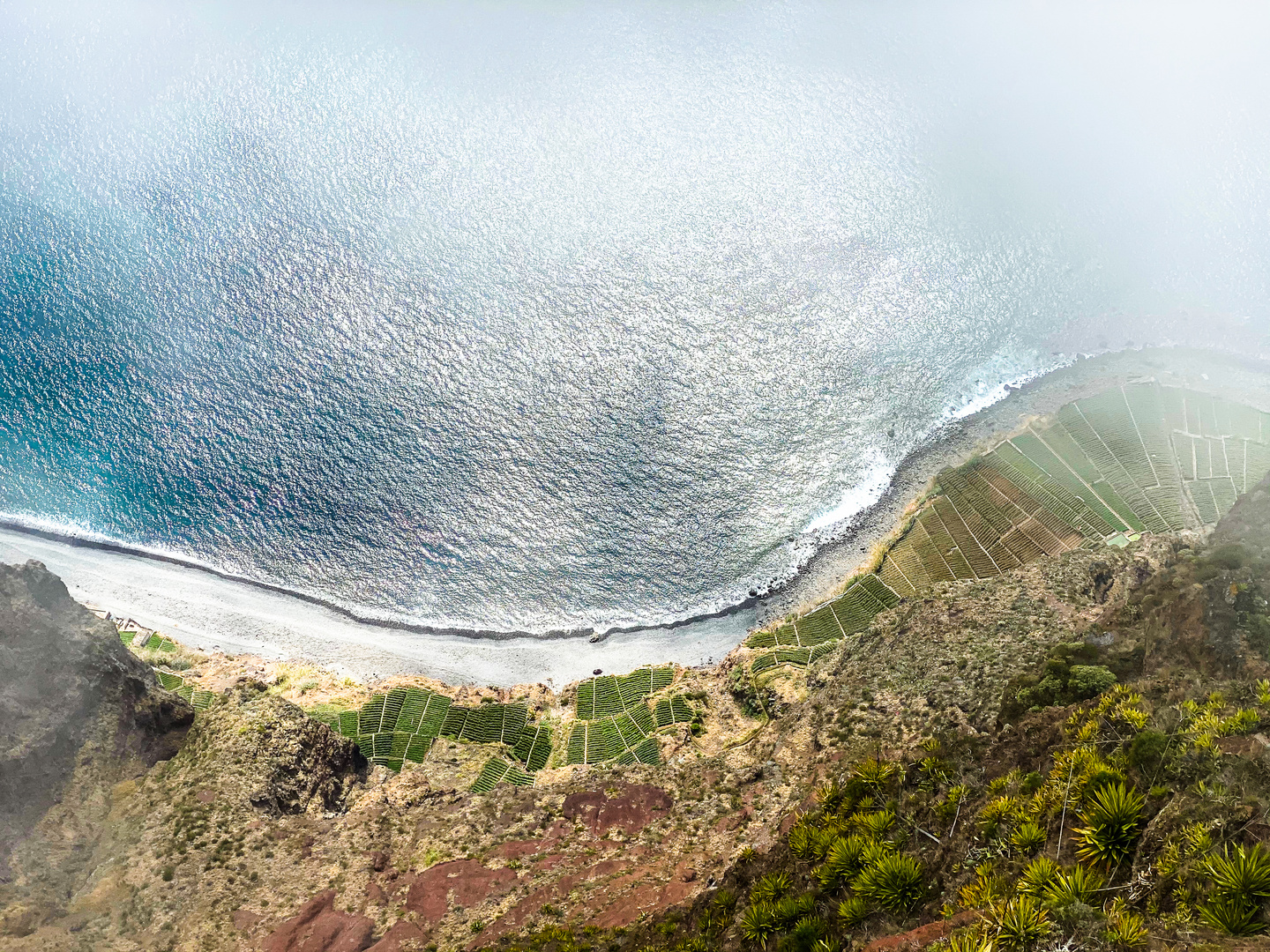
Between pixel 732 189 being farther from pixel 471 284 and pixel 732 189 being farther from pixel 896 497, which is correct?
pixel 896 497

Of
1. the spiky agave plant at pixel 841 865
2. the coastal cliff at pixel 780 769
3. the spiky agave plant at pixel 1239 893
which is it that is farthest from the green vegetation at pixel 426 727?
the spiky agave plant at pixel 1239 893

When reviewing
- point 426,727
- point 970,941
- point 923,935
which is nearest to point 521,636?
point 426,727

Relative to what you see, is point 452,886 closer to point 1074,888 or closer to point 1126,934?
point 1074,888

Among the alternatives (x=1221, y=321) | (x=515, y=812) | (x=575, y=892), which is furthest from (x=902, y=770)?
(x=1221, y=321)

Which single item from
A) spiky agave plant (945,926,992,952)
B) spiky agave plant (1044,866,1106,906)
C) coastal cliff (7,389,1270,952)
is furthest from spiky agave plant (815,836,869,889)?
spiky agave plant (1044,866,1106,906)

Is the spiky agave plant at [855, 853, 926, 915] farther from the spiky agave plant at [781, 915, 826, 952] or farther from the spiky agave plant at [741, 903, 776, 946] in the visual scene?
the spiky agave plant at [741, 903, 776, 946]

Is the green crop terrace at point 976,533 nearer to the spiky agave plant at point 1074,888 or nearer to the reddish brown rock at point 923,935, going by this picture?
the reddish brown rock at point 923,935

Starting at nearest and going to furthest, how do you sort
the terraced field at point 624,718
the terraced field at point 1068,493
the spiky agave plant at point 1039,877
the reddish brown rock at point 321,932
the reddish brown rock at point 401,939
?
the spiky agave plant at point 1039,877 → the reddish brown rock at point 401,939 → the reddish brown rock at point 321,932 → the terraced field at point 624,718 → the terraced field at point 1068,493
